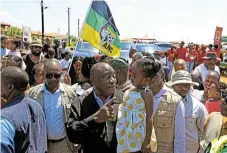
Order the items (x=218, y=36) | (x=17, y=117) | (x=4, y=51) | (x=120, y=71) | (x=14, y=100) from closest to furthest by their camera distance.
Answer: (x=17, y=117) < (x=14, y=100) < (x=120, y=71) < (x=4, y=51) < (x=218, y=36)

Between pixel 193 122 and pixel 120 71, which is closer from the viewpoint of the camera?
pixel 193 122

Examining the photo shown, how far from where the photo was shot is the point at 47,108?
358cm

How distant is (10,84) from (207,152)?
155cm

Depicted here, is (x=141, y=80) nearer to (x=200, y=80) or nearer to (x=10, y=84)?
(x=10, y=84)

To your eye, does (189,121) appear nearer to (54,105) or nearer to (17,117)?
(54,105)

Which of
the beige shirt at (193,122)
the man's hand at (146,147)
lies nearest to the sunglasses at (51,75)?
the man's hand at (146,147)

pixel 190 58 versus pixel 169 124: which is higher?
pixel 169 124

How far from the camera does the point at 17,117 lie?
251 cm

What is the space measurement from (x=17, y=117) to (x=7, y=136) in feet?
0.60

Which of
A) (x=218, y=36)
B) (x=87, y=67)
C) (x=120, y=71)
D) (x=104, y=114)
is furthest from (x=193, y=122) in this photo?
(x=218, y=36)

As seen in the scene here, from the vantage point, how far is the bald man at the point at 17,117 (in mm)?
2406

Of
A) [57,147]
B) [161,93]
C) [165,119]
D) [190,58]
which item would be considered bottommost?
[190,58]

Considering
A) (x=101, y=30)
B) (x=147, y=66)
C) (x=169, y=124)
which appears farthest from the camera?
(x=101, y=30)

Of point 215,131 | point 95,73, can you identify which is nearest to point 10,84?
point 95,73
